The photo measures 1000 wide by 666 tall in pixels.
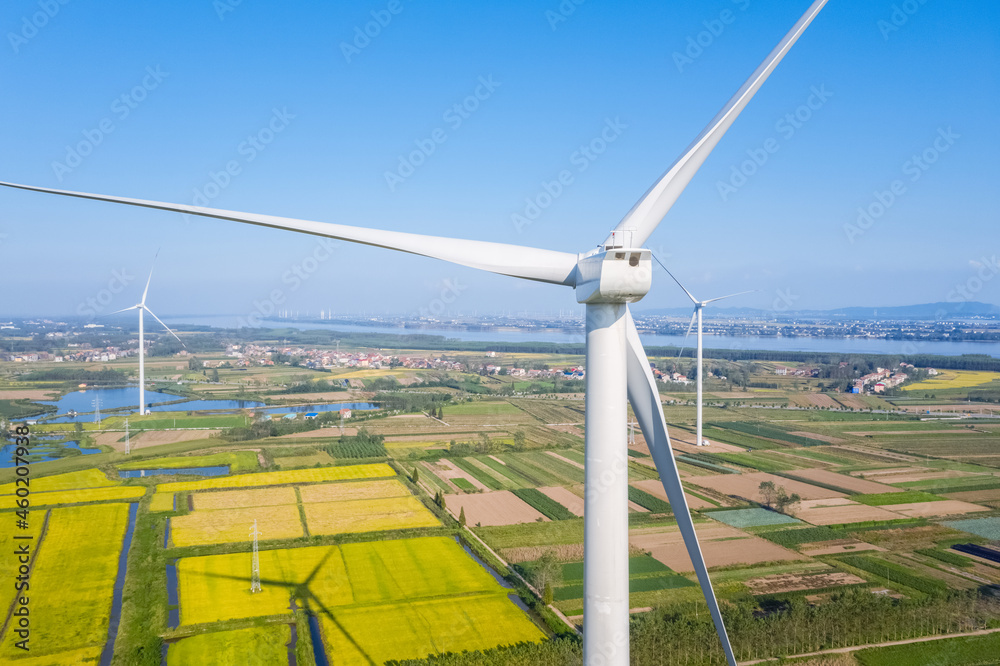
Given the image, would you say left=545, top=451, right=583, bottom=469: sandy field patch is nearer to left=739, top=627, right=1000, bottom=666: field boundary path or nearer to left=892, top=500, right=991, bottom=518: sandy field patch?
left=892, top=500, right=991, bottom=518: sandy field patch

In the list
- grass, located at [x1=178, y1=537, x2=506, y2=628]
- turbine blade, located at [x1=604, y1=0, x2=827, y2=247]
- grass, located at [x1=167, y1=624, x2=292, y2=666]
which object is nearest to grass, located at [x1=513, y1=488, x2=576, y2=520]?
grass, located at [x1=178, y1=537, x2=506, y2=628]

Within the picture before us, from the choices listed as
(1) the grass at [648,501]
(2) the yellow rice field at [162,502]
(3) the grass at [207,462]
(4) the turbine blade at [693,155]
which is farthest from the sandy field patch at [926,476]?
(2) the yellow rice field at [162,502]

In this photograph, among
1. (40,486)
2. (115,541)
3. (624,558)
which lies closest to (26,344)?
(40,486)

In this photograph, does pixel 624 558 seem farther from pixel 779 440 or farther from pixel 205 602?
pixel 779 440

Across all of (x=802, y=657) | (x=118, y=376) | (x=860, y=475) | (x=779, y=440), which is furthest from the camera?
(x=118, y=376)

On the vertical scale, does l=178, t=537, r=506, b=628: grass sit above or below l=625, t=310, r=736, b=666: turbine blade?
below

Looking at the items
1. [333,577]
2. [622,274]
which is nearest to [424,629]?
[333,577]
